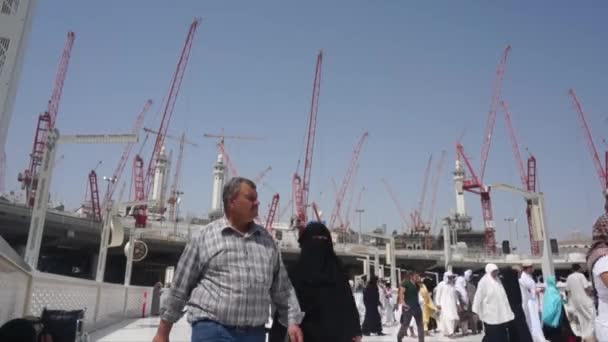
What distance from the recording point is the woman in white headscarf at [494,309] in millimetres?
4828

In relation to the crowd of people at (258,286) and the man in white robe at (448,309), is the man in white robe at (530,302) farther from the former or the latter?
the crowd of people at (258,286)

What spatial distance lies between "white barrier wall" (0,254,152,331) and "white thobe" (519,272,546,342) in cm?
571

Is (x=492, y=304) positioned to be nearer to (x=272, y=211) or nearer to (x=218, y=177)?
(x=272, y=211)

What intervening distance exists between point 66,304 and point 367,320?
520 centimetres

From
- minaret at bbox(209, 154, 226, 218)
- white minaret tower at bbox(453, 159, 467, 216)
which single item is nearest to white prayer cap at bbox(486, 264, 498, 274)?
minaret at bbox(209, 154, 226, 218)

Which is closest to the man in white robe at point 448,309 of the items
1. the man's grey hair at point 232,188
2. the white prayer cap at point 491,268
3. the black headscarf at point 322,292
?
the white prayer cap at point 491,268

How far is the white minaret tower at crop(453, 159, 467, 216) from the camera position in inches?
3140

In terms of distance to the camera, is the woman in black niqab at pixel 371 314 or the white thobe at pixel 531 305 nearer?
the white thobe at pixel 531 305

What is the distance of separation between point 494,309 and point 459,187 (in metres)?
80.4

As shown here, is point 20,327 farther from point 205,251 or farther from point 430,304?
point 430,304

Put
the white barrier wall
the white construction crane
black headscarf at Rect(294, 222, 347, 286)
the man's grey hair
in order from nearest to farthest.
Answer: the man's grey hair → black headscarf at Rect(294, 222, 347, 286) → the white barrier wall → the white construction crane

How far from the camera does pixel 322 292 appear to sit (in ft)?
8.41

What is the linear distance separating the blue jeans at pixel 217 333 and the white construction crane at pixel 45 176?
5.30 m

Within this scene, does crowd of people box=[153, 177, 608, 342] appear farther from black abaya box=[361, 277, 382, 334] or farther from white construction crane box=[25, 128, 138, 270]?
black abaya box=[361, 277, 382, 334]
